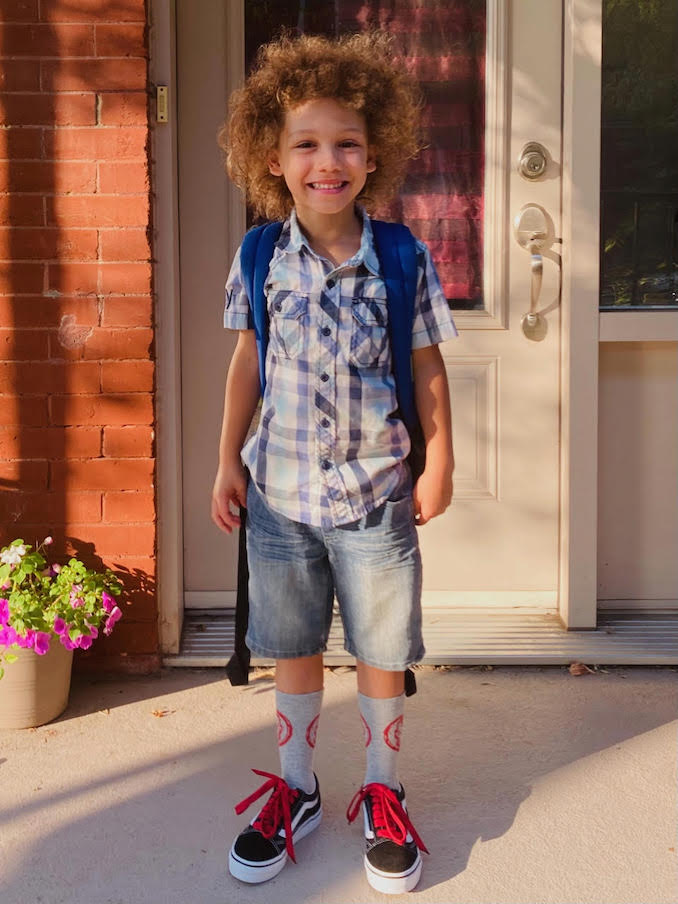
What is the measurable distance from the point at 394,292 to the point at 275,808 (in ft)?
3.60

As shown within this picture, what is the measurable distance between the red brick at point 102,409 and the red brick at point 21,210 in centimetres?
50

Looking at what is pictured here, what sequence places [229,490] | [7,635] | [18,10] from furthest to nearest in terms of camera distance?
[18,10]
[7,635]
[229,490]

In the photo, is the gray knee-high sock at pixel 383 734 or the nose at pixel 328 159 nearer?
the nose at pixel 328 159

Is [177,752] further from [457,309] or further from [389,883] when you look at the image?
[457,309]

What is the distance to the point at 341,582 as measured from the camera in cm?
210

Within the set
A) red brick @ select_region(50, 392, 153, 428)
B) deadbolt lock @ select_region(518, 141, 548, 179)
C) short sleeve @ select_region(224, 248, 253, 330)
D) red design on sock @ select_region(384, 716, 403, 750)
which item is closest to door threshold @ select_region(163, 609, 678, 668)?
red brick @ select_region(50, 392, 153, 428)

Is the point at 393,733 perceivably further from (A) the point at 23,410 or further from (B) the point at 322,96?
(A) the point at 23,410

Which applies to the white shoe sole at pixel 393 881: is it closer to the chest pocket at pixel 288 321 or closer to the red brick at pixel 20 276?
the chest pocket at pixel 288 321

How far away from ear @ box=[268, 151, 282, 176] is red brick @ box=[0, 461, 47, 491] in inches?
48.9

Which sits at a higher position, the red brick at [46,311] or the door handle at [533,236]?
the door handle at [533,236]

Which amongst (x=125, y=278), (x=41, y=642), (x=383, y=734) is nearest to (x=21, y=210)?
(x=125, y=278)

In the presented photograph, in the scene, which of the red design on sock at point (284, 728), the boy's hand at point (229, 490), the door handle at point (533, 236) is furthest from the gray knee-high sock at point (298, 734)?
the door handle at point (533, 236)

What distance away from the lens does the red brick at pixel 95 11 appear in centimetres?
279

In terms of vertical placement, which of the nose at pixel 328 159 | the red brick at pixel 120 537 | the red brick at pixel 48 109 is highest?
the red brick at pixel 48 109
